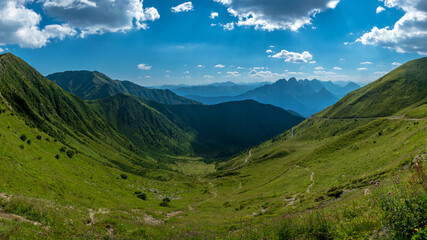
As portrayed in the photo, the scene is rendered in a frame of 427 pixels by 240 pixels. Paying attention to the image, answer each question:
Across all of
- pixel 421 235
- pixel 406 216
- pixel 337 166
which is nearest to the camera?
pixel 421 235

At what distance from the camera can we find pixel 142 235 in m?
20.3

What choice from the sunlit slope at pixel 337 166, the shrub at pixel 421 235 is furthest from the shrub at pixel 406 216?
the sunlit slope at pixel 337 166

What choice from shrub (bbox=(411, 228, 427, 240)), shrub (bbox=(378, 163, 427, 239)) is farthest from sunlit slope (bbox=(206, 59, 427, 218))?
shrub (bbox=(411, 228, 427, 240))

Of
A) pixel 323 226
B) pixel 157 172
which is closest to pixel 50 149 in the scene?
pixel 323 226

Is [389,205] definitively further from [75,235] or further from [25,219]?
[25,219]

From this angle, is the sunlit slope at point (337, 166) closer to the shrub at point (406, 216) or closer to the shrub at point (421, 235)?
the shrub at point (406, 216)

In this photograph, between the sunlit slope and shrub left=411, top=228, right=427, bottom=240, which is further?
the sunlit slope

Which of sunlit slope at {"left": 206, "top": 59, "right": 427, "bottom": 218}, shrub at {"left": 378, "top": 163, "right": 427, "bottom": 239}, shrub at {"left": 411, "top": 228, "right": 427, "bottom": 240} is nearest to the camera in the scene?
shrub at {"left": 411, "top": 228, "right": 427, "bottom": 240}

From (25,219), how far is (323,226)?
2209cm

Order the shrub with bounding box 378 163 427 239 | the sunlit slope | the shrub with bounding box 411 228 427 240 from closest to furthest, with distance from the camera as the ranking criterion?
the shrub with bounding box 411 228 427 240, the shrub with bounding box 378 163 427 239, the sunlit slope

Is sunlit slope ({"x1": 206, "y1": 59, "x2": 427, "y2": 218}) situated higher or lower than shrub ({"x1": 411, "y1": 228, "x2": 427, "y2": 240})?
lower

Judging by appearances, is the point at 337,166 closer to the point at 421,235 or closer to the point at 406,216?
the point at 406,216

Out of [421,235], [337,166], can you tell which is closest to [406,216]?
[421,235]

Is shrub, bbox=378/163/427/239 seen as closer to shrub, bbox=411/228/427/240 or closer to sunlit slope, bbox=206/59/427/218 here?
shrub, bbox=411/228/427/240
